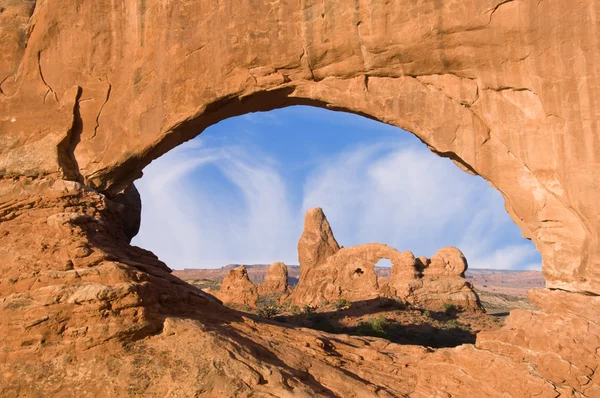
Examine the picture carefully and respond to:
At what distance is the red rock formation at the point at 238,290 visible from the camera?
96.2ft

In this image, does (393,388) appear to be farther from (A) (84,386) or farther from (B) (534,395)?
(A) (84,386)

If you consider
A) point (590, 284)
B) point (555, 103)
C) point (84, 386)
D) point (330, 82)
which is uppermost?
point (330, 82)

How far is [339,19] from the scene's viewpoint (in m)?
9.15

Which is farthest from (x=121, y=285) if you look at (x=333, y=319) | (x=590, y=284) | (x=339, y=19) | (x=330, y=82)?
(x=333, y=319)

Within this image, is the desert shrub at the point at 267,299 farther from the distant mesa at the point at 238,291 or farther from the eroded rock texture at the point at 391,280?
the distant mesa at the point at 238,291

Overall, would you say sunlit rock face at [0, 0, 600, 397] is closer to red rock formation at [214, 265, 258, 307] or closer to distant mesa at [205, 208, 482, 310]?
red rock formation at [214, 265, 258, 307]

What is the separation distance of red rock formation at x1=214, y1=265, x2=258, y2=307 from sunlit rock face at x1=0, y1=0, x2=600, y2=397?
1952 cm

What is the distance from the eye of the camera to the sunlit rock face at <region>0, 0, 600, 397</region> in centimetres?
687

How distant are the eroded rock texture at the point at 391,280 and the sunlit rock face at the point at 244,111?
879 inches

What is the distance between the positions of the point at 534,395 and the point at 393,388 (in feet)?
6.60

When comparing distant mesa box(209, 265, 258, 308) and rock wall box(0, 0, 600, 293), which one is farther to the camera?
distant mesa box(209, 265, 258, 308)

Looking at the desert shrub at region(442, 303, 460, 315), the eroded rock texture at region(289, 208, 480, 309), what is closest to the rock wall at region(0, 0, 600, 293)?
the eroded rock texture at region(289, 208, 480, 309)

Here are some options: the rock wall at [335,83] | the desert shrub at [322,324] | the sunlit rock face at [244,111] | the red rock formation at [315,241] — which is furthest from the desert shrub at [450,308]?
the rock wall at [335,83]

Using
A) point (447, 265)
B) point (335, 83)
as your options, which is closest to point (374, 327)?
point (335, 83)
